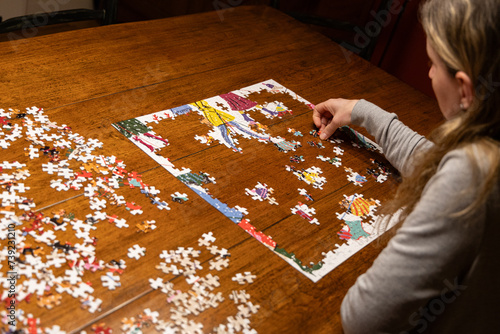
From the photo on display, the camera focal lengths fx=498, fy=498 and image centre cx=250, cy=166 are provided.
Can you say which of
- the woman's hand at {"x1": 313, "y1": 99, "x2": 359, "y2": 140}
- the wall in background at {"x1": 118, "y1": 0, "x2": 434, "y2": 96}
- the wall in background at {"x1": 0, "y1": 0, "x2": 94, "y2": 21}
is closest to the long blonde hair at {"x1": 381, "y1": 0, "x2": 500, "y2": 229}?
the woman's hand at {"x1": 313, "y1": 99, "x2": 359, "y2": 140}

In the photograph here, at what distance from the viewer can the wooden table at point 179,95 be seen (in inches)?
44.3

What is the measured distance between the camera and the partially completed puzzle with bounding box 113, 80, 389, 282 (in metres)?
1.36

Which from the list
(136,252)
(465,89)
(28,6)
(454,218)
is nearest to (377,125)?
(465,89)

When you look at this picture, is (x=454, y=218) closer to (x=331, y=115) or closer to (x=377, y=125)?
(x=377, y=125)

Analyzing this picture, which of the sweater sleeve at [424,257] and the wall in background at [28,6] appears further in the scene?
the wall in background at [28,6]

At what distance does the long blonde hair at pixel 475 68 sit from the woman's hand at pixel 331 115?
2.18 ft

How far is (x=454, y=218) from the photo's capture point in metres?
0.98

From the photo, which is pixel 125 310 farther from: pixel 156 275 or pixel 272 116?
pixel 272 116

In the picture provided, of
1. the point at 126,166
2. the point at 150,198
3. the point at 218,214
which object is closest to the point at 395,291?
the point at 218,214

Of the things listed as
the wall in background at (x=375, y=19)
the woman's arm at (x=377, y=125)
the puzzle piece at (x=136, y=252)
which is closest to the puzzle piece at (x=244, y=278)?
the puzzle piece at (x=136, y=252)

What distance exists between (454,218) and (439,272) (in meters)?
0.12

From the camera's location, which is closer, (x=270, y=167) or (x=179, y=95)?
(x=270, y=167)

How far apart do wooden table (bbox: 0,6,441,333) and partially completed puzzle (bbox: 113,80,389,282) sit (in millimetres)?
39

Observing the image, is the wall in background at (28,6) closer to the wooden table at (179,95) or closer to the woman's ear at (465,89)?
the wooden table at (179,95)
